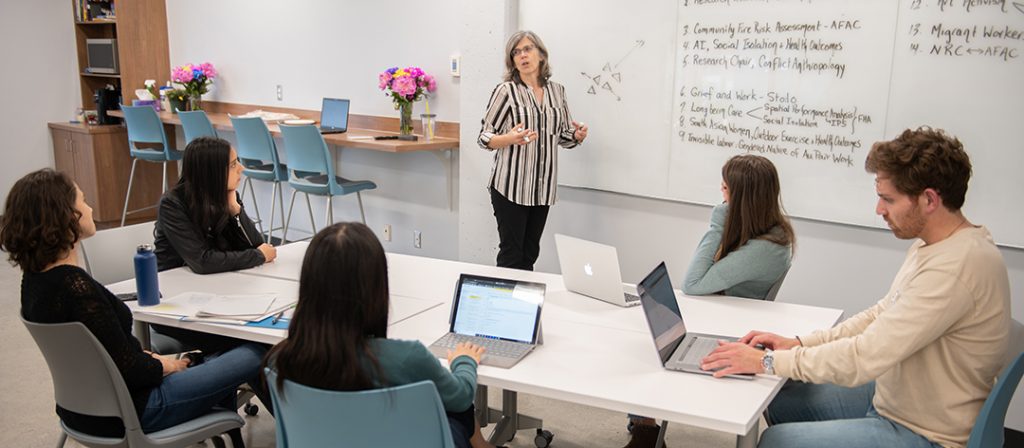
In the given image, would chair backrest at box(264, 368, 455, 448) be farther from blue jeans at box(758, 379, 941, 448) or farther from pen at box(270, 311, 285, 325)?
blue jeans at box(758, 379, 941, 448)

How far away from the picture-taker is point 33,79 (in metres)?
6.68

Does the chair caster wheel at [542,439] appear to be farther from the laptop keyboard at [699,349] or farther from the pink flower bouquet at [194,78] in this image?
the pink flower bouquet at [194,78]

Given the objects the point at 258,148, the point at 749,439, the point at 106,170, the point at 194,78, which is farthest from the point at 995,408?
the point at 106,170

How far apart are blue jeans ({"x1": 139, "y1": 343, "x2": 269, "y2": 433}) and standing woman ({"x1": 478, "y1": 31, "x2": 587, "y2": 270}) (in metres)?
1.81

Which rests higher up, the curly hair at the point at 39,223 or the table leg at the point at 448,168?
the curly hair at the point at 39,223

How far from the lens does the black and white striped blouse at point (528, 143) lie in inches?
148

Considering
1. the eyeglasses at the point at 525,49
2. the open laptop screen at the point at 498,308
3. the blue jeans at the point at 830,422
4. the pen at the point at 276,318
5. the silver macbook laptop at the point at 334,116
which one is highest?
the eyeglasses at the point at 525,49

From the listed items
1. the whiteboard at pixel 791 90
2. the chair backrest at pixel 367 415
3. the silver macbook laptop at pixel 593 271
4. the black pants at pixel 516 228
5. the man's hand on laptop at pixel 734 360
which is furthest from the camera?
the black pants at pixel 516 228

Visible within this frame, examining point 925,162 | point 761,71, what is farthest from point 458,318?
point 761,71

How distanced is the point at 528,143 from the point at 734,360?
2.10 meters

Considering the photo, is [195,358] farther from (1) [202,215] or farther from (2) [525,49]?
(2) [525,49]

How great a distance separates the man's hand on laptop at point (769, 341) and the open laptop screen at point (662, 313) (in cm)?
17

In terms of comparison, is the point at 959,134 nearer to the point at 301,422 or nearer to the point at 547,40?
the point at 547,40

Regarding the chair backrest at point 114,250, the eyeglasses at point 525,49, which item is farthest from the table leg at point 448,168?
the chair backrest at point 114,250
